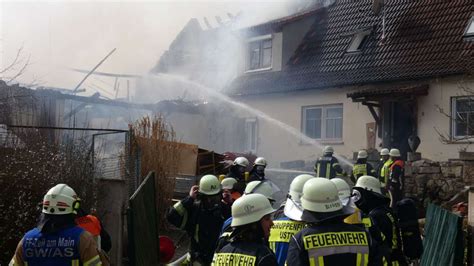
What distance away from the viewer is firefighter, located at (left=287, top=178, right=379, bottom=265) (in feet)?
12.2

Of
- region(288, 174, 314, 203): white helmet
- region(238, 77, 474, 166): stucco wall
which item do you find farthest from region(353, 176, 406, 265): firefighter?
region(238, 77, 474, 166): stucco wall

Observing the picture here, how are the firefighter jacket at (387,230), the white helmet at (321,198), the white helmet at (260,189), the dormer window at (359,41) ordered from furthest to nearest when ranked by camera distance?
the dormer window at (359,41) → the white helmet at (260,189) → the firefighter jacket at (387,230) → the white helmet at (321,198)

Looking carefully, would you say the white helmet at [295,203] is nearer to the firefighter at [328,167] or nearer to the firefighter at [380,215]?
the firefighter at [380,215]

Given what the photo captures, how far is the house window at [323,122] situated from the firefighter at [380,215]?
13.7 meters

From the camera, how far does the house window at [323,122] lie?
19297 millimetres

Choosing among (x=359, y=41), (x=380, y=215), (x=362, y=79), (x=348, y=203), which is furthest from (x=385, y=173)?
(x=348, y=203)

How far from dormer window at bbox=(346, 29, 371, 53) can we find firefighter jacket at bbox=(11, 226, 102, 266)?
1606 centimetres

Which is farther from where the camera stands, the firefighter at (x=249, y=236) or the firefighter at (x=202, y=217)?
the firefighter at (x=202, y=217)

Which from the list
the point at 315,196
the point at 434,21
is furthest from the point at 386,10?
the point at 315,196

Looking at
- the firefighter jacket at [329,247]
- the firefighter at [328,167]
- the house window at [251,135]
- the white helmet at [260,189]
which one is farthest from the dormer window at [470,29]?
the firefighter jacket at [329,247]

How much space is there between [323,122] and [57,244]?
15.8m

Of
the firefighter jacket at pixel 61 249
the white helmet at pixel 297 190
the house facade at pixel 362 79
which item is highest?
the house facade at pixel 362 79

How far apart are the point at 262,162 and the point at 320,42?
39.1ft

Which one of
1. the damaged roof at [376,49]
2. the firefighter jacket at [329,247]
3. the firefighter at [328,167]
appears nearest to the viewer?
the firefighter jacket at [329,247]
